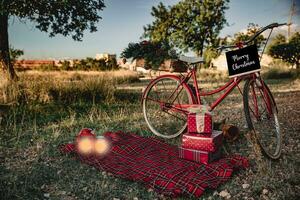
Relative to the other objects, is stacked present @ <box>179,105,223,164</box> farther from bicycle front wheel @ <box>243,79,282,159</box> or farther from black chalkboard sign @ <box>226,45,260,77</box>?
black chalkboard sign @ <box>226,45,260,77</box>

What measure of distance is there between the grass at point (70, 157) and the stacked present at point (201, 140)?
0.39m

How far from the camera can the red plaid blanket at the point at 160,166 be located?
3029mm

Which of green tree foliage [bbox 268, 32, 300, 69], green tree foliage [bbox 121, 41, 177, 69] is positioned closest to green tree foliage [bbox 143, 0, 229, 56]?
green tree foliage [bbox 268, 32, 300, 69]

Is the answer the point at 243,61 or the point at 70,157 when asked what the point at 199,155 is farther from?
the point at 70,157

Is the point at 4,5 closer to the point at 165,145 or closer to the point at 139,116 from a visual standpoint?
the point at 139,116

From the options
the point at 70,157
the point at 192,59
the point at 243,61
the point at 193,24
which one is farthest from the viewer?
the point at 193,24

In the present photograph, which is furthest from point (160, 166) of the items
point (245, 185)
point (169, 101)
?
point (169, 101)

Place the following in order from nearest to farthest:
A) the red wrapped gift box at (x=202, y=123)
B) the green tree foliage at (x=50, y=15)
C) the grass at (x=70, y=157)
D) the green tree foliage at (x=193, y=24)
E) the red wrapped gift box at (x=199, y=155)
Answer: the grass at (x=70, y=157) < the red wrapped gift box at (x=199, y=155) < the red wrapped gift box at (x=202, y=123) < the green tree foliage at (x=50, y=15) < the green tree foliage at (x=193, y=24)

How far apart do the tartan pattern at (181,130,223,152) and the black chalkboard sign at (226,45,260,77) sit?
0.76m

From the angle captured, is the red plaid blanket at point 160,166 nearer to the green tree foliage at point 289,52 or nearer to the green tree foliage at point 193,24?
the green tree foliage at point 289,52

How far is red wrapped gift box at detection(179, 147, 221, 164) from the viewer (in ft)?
11.4

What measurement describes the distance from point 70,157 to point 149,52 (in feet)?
7.08

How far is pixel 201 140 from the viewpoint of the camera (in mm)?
3557

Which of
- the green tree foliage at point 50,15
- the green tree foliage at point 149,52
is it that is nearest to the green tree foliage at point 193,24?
the green tree foliage at point 50,15
